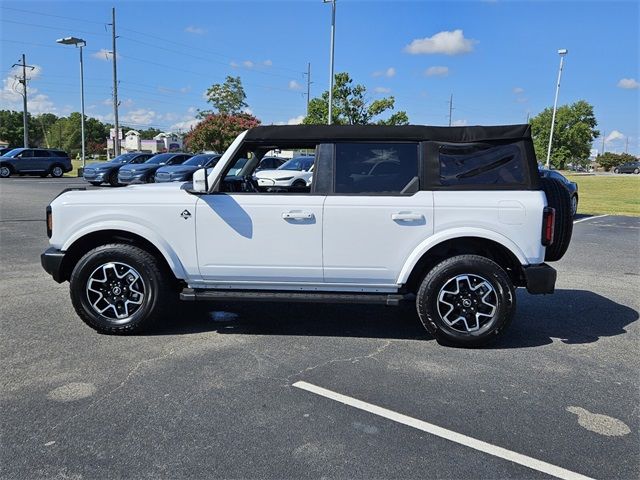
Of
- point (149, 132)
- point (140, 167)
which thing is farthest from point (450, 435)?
point (149, 132)

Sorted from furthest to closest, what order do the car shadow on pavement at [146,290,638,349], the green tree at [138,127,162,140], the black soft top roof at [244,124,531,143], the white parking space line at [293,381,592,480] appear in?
the green tree at [138,127,162,140], the car shadow on pavement at [146,290,638,349], the black soft top roof at [244,124,531,143], the white parking space line at [293,381,592,480]

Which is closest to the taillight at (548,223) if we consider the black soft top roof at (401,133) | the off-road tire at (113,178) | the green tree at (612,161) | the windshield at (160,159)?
the black soft top roof at (401,133)

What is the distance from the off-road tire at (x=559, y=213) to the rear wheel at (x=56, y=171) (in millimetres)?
31968

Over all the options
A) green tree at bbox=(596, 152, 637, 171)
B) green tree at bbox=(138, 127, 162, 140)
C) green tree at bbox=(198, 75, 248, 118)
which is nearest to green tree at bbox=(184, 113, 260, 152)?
green tree at bbox=(198, 75, 248, 118)

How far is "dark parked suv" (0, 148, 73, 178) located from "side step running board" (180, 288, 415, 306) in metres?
29.8

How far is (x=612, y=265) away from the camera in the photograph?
8266mm

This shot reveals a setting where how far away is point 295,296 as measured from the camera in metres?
4.52

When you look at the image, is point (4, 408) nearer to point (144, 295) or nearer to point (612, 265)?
point (144, 295)

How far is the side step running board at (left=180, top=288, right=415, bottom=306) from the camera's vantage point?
4.44 meters

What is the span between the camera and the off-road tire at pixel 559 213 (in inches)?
184

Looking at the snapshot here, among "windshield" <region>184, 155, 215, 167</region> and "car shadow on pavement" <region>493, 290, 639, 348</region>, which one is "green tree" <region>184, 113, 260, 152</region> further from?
"car shadow on pavement" <region>493, 290, 639, 348</region>

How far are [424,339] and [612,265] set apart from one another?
203 inches

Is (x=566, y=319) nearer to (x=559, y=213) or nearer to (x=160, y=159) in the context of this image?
(x=559, y=213)

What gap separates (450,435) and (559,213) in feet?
8.40
